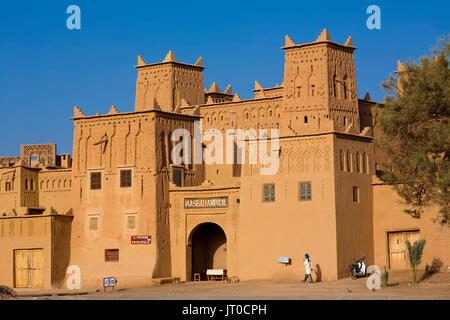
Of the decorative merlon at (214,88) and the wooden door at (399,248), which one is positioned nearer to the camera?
the wooden door at (399,248)

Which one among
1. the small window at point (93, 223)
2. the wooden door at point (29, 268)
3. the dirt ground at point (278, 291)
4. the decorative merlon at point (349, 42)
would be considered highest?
the decorative merlon at point (349, 42)

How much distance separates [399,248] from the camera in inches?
1656

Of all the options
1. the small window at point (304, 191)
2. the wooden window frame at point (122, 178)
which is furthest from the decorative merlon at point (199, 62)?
the small window at point (304, 191)

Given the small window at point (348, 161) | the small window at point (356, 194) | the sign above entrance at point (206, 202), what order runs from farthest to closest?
the sign above entrance at point (206, 202), the small window at point (356, 194), the small window at point (348, 161)

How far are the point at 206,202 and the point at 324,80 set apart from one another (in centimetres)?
921

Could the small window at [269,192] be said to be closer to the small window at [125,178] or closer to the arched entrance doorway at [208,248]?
the arched entrance doorway at [208,248]

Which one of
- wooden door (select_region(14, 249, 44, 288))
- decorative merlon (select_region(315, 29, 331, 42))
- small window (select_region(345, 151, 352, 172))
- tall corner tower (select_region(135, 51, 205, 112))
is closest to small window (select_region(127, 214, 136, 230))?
wooden door (select_region(14, 249, 44, 288))

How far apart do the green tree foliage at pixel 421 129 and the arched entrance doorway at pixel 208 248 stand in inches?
553

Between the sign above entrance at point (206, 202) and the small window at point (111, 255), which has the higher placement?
the sign above entrance at point (206, 202)

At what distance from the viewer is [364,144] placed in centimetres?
4275

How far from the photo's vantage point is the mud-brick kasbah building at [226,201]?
40906 millimetres

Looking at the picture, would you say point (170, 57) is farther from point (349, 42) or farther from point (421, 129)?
point (421, 129)

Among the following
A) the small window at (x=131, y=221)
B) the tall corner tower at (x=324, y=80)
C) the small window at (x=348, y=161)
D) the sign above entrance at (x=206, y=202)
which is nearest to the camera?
the small window at (x=348, y=161)
